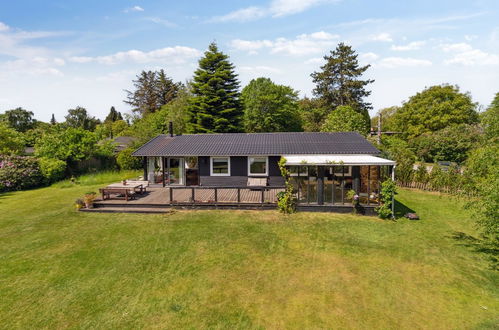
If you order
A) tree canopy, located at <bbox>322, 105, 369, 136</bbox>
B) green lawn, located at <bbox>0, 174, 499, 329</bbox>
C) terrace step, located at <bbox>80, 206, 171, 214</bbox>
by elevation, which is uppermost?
tree canopy, located at <bbox>322, 105, 369, 136</bbox>

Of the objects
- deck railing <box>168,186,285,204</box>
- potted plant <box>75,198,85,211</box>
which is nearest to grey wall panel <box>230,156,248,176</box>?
deck railing <box>168,186,285,204</box>

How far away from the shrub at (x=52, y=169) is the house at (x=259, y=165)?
855 cm

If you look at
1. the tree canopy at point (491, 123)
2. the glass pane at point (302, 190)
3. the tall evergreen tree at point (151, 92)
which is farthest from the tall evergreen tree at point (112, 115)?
the tree canopy at point (491, 123)

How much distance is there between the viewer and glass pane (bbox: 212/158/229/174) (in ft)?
50.9

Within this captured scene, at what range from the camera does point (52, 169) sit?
1912 centimetres

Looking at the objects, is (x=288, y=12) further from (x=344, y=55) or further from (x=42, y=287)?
(x=344, y=55)

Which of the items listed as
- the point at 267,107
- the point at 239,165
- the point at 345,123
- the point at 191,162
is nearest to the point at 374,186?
the point at 239,165

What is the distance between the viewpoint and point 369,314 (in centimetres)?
520

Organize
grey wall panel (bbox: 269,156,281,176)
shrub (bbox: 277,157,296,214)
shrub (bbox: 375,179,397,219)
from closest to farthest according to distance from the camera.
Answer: shrub (bbox: 375,179,397,219), shrub (bbox: 277,157,296,214), grey wall panel (bbox: 269,156,281,176)

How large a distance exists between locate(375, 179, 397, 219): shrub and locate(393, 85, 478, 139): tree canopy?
32.1 m

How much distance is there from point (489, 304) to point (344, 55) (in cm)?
4455

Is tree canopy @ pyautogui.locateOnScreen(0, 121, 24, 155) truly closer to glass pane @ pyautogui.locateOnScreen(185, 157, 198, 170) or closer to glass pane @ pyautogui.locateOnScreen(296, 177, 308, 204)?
glass pane @ pyautogui.locateOnScreen(185, 157, 198, 170)

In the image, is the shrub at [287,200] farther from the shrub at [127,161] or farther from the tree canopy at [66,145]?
the tree canopy at [66,145]

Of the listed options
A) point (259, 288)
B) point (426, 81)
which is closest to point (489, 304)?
point (259, 288)
